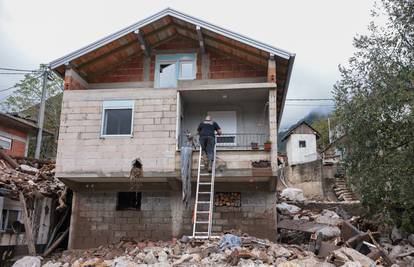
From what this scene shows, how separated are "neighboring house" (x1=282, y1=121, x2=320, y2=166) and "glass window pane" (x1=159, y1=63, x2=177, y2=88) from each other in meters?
23.6

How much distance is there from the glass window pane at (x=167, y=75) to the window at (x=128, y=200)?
4.20 meters

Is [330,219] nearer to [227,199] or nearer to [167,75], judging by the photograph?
[227,199]

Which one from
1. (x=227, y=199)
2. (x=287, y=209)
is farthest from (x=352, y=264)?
(x=287, y=209)

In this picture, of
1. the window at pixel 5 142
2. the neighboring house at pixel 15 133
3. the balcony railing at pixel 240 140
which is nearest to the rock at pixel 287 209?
the balcony railing at pixel 240 140

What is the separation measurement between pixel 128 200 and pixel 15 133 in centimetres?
1115

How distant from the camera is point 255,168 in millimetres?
A: 12680

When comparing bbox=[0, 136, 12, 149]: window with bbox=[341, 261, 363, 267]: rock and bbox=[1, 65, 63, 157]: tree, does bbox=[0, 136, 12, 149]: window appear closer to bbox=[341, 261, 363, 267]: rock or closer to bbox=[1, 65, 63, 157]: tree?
bbox=[1, 65, 63, 157]: tree

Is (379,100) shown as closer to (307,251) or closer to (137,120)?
(307,251)

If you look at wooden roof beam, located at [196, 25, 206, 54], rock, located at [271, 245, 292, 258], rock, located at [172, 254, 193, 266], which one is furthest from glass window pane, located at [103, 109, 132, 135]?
rock, located at [271, 245, 292, 258]

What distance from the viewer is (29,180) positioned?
593 inches

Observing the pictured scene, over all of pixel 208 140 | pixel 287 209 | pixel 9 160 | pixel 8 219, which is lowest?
pixel 8 219

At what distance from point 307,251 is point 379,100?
16.5ft

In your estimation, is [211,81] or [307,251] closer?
[307,251]

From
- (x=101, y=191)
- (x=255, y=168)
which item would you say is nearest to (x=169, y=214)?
(x=101, y=191)
